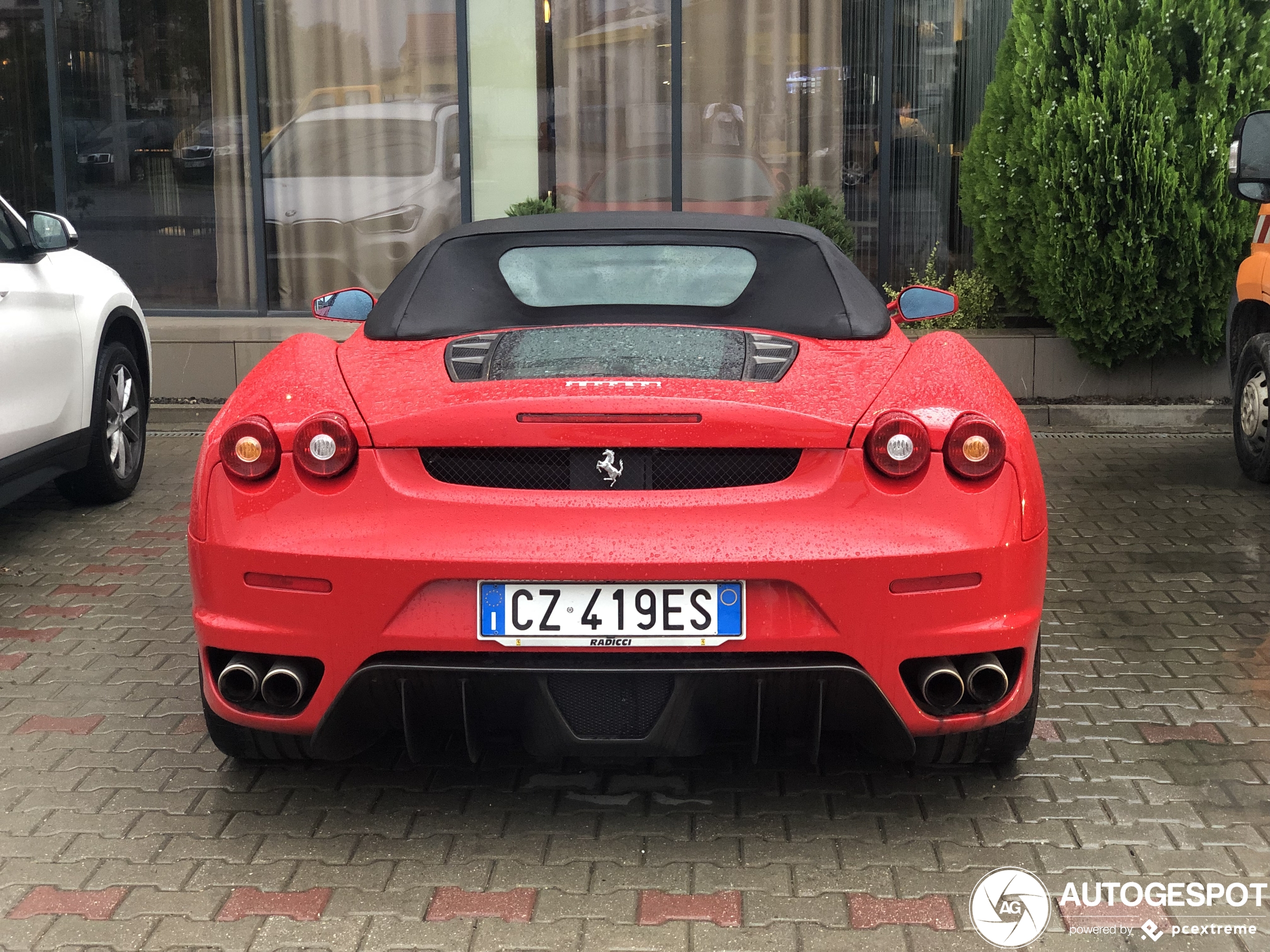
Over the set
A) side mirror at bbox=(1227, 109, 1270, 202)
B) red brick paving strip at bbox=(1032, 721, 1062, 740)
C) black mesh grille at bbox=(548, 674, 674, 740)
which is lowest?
red brick paving strip at bbox=(1032, 721, 1062, 740)

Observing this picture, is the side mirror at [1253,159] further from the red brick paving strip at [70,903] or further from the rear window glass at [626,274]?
the red brick paving strip at [70,903]

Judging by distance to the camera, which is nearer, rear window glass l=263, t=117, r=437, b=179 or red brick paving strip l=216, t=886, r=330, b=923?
red brick paving strip l=216, t=886, r=330, b=923

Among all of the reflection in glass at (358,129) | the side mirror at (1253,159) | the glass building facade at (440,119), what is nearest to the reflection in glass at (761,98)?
the glass building facade at (440,119)

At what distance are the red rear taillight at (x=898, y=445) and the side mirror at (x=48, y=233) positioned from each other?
426 cm

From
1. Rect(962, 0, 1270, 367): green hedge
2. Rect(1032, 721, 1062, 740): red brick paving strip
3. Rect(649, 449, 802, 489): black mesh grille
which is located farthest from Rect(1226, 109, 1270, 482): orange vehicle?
Rect(649, 449, 802, 489): black mesh grille

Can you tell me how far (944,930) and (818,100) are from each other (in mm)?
8636

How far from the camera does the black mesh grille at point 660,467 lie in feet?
10.4

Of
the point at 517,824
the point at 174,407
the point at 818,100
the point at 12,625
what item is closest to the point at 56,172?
the point at 174,407

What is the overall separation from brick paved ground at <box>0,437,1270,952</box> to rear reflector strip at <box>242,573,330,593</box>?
2.07ft

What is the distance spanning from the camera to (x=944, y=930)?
297 cm

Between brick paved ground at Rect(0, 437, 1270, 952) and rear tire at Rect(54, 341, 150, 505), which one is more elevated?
rear tire at Rect(54, 341, 150, 505)

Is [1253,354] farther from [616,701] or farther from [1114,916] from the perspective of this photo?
[616,701]

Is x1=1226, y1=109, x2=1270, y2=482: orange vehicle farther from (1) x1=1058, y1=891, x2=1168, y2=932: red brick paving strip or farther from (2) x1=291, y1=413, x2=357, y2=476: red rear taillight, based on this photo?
(2) x1=291, y1=413, x2=357, y2=476: red rear taillight

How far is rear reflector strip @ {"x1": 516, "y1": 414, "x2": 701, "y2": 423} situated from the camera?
312 centimetres
